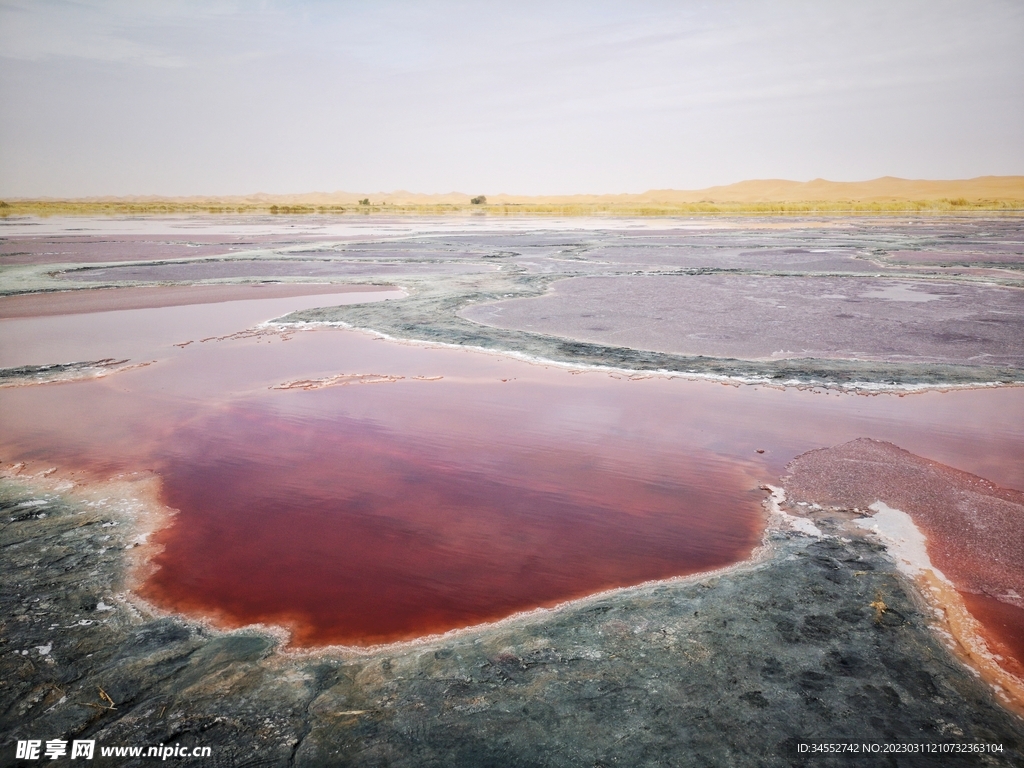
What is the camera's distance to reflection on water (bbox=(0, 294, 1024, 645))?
3.92m

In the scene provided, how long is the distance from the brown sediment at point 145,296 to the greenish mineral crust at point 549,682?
1144cm

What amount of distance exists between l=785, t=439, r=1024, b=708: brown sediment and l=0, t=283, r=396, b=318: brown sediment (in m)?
12.0

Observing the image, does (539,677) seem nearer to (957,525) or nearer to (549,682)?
(549,682)

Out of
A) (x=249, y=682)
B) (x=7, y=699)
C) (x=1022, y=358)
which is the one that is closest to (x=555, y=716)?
(x=249, y=682)

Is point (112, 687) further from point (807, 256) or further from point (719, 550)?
point (807, 256)

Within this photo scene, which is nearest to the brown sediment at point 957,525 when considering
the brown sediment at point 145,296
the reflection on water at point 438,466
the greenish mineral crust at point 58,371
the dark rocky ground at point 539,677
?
the dark rocky ground at point 539,677

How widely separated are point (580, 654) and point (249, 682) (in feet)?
5.43

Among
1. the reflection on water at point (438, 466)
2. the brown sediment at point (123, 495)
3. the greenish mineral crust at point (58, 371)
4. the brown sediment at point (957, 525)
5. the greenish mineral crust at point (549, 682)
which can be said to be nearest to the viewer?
the greenish mineral crust at point (549, 682)

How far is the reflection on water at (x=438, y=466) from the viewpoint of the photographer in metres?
3.92

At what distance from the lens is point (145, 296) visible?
48.3 feet

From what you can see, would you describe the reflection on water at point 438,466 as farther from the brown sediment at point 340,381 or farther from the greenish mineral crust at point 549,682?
the greenish mineral crust at point 549,682

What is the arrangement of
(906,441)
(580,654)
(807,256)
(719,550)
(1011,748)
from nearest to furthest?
(1011,748)
(580,654)
(719,550)
(906,441)
(807,256)

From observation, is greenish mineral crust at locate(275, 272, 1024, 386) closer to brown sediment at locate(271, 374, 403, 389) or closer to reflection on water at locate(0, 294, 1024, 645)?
reflection on water at locate(0, 294, 1024, 645)

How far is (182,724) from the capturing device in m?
2.73
